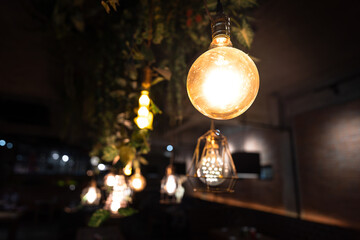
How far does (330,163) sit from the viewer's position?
4977 mm

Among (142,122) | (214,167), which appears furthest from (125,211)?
(214,167)

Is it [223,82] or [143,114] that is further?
[143,114]

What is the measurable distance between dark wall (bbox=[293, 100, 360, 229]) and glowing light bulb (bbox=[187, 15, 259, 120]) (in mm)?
5110

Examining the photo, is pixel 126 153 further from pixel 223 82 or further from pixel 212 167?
pixel 223 82

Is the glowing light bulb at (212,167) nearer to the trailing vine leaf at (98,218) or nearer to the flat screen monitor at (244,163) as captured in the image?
the flat screen monitor at (244,163)

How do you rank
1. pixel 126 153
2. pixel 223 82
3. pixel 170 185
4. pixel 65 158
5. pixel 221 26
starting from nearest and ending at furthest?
pixel 223 82
pixel 221 26
pixel 126 153
pixel 170 185
pixel 65 158

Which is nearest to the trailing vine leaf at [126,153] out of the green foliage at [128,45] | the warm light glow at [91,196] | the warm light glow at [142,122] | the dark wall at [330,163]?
the green foliage at [128,45]

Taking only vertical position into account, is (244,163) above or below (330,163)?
below

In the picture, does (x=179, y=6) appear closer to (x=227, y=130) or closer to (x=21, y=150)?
(x=227, y=130)

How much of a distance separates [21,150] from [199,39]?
1321cm

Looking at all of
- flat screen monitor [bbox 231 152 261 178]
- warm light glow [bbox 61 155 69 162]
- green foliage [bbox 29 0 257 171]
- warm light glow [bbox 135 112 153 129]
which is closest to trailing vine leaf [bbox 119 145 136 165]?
green foliage [bbox 29 0 257 171]

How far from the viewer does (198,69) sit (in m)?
0.66

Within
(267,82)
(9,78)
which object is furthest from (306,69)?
(9,78)

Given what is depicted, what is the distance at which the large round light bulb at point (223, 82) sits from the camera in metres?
0.63
